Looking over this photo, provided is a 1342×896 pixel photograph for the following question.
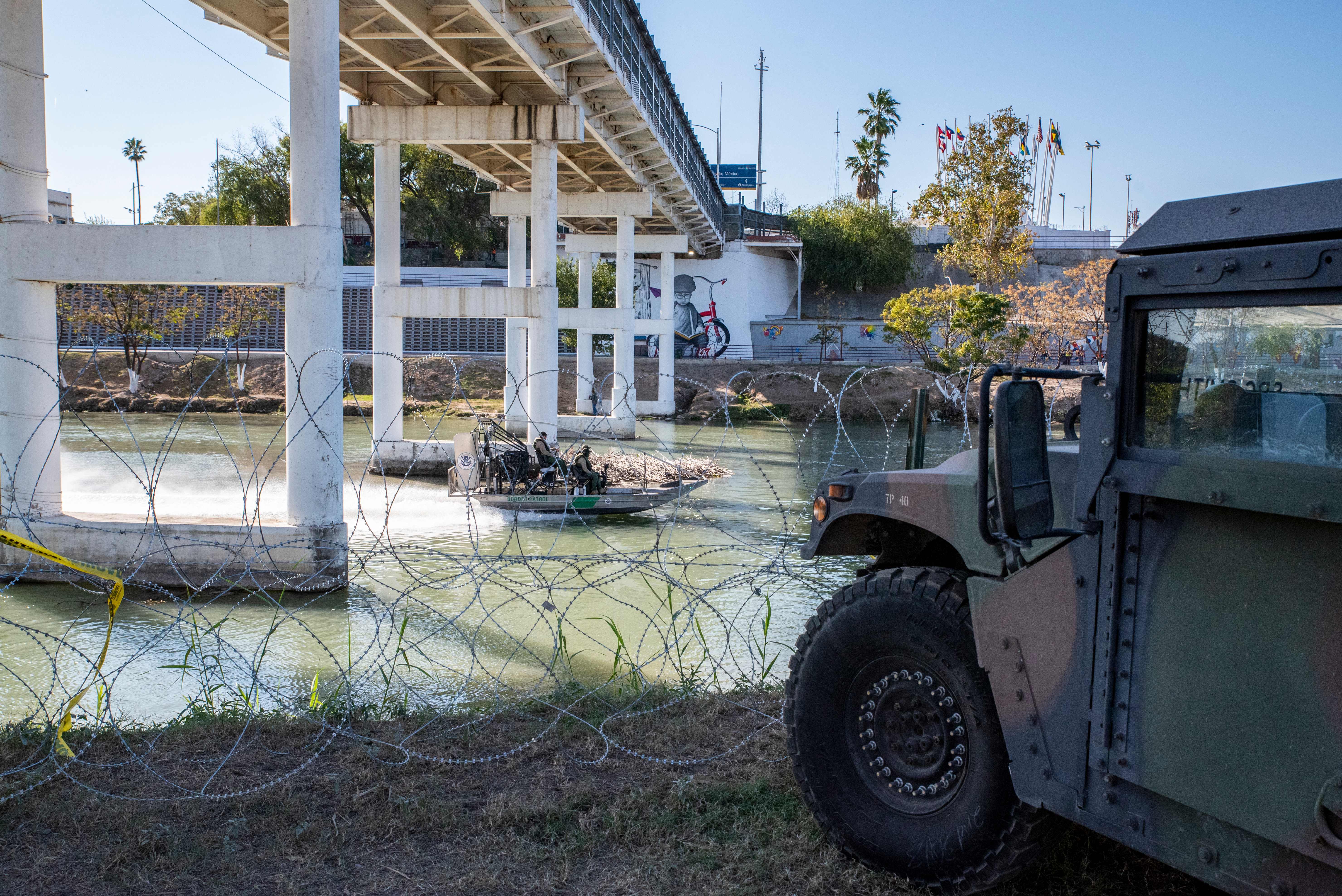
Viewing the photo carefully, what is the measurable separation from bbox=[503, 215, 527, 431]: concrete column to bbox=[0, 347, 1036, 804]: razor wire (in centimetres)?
787

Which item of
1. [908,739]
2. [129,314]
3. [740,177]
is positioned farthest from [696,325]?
[908,739]

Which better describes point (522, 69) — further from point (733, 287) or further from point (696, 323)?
point (733, 287)

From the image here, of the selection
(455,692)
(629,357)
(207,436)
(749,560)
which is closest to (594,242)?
(629,357)

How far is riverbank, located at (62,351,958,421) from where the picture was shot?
130 feet

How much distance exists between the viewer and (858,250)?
74312mm

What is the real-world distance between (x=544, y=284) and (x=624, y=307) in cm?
1069

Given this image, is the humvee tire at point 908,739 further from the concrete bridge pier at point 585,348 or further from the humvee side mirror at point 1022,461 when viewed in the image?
the concrete bridge pier at point 585,348

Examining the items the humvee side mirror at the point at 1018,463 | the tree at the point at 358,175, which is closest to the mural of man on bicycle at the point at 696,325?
the tree at the point at 358,175

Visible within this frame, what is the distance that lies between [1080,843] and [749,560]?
10557 millimetres

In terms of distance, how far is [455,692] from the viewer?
7.50 metres

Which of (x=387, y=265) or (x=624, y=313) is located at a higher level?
(x=387, y=265)

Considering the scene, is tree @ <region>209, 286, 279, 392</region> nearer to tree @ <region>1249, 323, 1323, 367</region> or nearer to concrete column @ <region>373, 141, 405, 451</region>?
concrete column @ <region>373, 141, 405, 451</region>

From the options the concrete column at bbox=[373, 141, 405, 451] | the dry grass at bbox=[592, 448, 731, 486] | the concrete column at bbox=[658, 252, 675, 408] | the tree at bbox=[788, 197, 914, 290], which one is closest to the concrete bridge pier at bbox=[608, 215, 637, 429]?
the concrete column at bbox=[658, 252, 675, 408]

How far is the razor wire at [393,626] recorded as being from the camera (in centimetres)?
566
